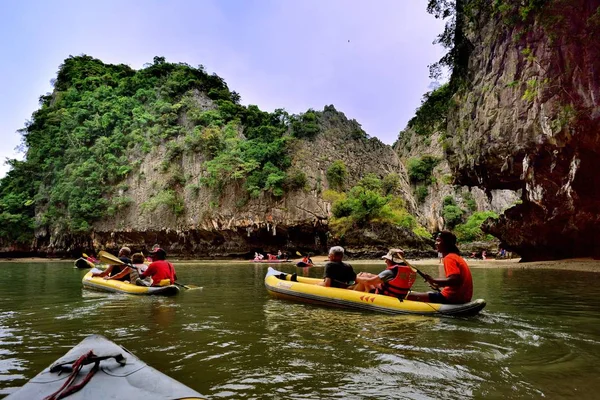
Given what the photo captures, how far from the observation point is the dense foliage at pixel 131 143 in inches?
1230

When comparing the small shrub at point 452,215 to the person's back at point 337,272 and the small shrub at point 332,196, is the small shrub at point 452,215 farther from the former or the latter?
the person's back at point 337,272

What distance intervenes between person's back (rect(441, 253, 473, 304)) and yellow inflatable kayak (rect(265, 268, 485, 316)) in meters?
0.13

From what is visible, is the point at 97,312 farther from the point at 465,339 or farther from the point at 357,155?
the point at 357,155

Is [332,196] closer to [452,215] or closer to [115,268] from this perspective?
[452,215]

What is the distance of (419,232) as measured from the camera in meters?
28.9

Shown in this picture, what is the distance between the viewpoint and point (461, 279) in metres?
6.10

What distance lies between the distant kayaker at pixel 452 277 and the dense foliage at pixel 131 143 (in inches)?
923

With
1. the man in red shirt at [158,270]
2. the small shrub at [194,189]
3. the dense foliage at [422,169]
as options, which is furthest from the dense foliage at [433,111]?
the dense foliage at [422,169]

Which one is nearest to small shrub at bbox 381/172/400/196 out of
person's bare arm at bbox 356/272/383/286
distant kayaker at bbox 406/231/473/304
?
→ person's bare arm at bbox 356/272/383/286

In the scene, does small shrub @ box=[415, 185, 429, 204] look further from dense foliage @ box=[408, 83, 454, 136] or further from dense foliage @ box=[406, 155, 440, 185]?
dense foliage @ box=[408, 83, 454, 136]

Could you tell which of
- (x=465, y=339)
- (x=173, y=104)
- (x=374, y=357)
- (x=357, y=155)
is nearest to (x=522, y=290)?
(x=465, y=339)

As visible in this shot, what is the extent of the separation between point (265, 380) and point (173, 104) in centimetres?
3726

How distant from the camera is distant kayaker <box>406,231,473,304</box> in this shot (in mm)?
5945

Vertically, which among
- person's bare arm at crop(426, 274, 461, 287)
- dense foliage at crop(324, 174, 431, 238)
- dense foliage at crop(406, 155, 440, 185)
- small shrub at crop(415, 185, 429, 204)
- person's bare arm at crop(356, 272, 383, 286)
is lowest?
person's bare arm at crop(356, 272, 383, 286)
